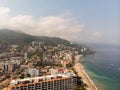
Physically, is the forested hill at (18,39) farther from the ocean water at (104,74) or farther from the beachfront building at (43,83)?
the beachfront building at (43,83)

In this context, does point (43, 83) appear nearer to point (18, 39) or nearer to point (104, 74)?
point (104, 74)

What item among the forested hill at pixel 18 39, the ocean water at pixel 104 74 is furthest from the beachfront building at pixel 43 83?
the forested hill at pixel 18 39

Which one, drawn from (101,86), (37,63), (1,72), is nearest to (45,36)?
(37,63)

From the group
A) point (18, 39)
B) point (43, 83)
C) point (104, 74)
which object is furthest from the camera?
point (18, 39)

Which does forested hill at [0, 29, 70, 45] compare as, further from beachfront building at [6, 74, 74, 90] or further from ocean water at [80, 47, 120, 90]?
beachfront building at [6, 74, 74, 90]

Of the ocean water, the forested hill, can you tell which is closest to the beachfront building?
the ocean water

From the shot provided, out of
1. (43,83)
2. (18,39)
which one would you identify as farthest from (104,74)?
(18,39)

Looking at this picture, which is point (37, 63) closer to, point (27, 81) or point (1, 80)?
point (1, 80)

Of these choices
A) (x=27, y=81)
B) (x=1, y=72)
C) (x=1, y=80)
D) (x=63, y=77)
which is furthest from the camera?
(x=1, y=72)
